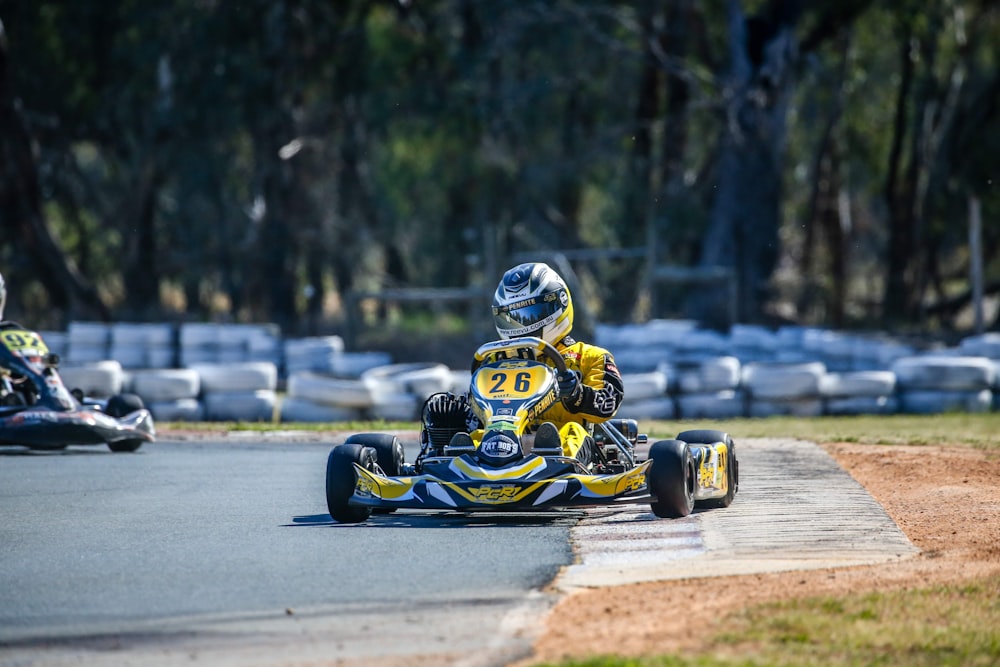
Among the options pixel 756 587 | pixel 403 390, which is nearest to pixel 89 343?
pixel 403 390

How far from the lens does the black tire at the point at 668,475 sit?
741 centimetres

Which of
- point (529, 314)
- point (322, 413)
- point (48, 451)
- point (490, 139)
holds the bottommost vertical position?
point (48, 451)

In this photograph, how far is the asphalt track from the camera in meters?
4.93

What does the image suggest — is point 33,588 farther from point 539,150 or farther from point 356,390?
point 539,150

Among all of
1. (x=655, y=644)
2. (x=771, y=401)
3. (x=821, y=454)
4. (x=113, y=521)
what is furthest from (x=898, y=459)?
(x=655, y=644)

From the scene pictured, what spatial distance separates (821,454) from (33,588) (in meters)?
6.83

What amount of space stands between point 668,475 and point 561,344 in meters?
1.48

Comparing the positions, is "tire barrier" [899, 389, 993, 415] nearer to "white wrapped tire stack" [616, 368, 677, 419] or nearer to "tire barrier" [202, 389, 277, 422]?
"white wrapped tire stack" [616, 368, 677, 419]

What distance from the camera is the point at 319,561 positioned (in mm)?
6406

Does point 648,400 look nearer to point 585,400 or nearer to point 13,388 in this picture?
point 13,388

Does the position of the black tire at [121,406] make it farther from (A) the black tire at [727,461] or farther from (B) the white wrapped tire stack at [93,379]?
(A) the black tire at [727,461]

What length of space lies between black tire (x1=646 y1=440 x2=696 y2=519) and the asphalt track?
5.0 inches

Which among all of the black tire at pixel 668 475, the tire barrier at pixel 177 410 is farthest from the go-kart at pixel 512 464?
the tire barrier at pixel 177 410

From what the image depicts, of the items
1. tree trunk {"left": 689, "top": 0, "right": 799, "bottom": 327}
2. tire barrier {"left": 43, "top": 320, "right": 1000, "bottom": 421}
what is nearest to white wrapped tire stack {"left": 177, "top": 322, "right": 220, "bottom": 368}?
tire barrier {"left": 43, "top": 320, "right": 1000, "bottom": 421}
